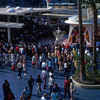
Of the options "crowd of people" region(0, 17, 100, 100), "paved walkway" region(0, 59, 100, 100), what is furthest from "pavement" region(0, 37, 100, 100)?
"crowd of people" region(0, 17, 100, 100)

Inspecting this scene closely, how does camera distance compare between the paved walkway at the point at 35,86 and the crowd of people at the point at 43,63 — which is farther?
the paved walkway at the point at 35,86

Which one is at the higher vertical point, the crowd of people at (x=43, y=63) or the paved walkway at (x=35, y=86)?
the crowd of people at (x=43, y=63)

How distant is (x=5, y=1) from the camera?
3344 inches

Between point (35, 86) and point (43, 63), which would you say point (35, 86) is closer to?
point (35, 86)

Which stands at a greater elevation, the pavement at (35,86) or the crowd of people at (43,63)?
the crowd of people at (43,63)

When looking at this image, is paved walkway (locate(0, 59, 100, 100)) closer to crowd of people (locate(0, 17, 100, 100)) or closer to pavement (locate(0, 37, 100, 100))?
pavement (locate(0, 37, 100, 100))

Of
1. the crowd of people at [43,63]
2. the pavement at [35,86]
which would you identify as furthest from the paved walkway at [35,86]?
the crowd of people at [43,63]

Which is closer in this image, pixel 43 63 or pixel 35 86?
pixel 35 86

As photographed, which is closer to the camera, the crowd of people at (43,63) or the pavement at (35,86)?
the crowd of people at (43,63)

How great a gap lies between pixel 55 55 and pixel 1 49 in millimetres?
5847

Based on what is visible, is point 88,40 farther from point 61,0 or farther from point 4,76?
point 61,0

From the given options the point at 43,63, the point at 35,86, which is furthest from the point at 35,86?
the point at 43,63

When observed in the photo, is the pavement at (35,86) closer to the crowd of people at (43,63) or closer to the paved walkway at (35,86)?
the paved walkway at (35,86)

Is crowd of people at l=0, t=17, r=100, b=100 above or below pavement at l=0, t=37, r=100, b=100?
above
